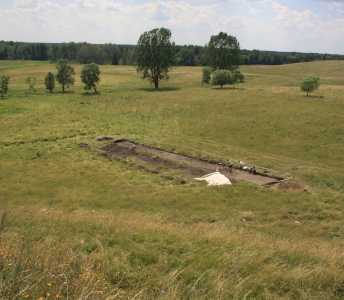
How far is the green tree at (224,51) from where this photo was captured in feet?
270

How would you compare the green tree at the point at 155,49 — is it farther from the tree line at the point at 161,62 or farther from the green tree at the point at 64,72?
the green tree at the point at 64,72

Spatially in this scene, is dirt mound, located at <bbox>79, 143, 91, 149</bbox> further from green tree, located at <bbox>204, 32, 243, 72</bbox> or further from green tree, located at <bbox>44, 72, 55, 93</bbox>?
green tree, located at <bbox>204, 32, 243, 72</bbox>

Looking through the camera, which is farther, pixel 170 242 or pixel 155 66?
pixel 155 66

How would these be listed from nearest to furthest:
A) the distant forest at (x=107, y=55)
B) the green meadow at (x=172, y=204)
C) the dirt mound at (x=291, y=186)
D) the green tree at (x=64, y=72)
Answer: the green meadow at (x=172, y=204) → the dirt mound at (x=291, y=186) → the green tree at (x=64, y=72) → the distant forest at (x=107, y=55)

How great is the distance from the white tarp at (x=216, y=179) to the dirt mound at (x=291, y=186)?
3241 mm

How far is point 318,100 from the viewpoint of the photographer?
49.2m

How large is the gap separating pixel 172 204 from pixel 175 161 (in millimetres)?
8868

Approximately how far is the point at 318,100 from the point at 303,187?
33.2m

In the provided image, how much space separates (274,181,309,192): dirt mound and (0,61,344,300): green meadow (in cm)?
53

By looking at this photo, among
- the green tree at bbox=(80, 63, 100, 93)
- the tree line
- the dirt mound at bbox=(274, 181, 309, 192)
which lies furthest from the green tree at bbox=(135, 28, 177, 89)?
the dirt mound at bbox=(274, 181, 309, 192)

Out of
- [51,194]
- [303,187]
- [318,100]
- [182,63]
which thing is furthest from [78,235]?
[182,63]

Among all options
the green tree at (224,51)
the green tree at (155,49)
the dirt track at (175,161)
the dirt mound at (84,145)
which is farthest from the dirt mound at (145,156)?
the green tree at (224,51)

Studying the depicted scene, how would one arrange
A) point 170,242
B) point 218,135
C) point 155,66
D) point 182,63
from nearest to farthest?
point 170,242
point 218,135
point 155,66
point 182,63

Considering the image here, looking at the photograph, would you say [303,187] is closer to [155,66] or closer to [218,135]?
[218,135]
